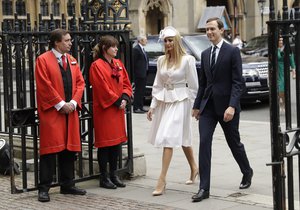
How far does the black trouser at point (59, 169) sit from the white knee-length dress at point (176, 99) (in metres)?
1.03

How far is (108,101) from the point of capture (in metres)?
7.71

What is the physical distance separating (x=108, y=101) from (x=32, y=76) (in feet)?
3.04

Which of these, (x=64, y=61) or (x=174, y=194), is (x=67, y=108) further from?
(x=174, y=194)

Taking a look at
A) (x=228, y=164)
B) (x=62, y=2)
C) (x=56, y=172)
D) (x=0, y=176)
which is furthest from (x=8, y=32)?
(x=62, y=2)

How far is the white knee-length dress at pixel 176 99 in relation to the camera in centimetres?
750

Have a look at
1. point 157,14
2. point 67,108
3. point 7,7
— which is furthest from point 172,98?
point 157,14

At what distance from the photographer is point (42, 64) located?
23.8 ft

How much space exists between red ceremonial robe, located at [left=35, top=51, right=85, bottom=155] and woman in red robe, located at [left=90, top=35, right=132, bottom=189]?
306mm

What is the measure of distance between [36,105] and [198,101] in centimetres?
203

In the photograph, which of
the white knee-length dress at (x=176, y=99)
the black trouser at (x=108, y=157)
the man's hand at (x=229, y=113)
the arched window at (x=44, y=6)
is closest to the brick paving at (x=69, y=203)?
the black trouser at (x=108, y=157)

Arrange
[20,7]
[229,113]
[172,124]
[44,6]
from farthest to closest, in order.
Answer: [44,6] → [20,7] → [172,124] → [229,113]

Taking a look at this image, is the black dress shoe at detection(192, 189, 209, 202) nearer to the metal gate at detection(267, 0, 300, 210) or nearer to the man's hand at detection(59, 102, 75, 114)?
the man's hand at detection(59, 102, 75, 114)

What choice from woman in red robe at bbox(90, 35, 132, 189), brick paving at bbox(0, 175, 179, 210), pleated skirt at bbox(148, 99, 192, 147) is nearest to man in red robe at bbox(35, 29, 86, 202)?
brick paving at bbox(0, 175, 179, 210)

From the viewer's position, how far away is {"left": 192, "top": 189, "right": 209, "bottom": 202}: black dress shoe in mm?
6970
